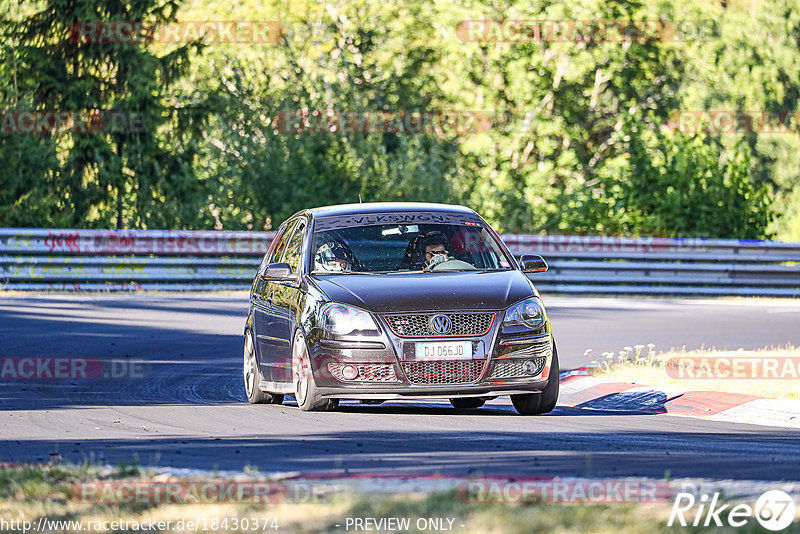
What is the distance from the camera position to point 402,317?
10211mm

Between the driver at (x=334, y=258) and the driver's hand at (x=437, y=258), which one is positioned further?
the driver's hand at (x=437, y=258)

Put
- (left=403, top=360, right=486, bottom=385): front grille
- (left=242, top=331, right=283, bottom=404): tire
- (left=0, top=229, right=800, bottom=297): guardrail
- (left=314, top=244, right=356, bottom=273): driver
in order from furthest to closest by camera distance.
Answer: (left=0, top=229, right=800, bottom=297): guardrail
(left=242, top=331, right=283, bottom=404): tire
(left=314, top=244, right=356, bottom=273): driver
(left=403, top=360, right=486, bottom=385): front grille

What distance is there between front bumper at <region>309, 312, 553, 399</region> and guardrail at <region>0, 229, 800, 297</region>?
15.0m

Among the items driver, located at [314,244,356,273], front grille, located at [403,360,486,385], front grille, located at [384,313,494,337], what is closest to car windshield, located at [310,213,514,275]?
driver, located at [314,244,356,273]

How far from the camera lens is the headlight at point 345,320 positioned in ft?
33.6

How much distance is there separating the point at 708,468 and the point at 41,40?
26.7 meters

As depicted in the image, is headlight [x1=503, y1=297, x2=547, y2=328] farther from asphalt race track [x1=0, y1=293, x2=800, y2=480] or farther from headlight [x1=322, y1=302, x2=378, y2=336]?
headlight [x1=322, y1=302, x2=378, y2=336]

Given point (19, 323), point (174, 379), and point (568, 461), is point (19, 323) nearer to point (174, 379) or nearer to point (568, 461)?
point (174, 379)

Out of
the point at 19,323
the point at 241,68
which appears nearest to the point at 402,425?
the point at 19,323

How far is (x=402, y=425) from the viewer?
983cm

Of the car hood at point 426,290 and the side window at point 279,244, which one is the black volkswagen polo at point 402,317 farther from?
the side window at point 279,244

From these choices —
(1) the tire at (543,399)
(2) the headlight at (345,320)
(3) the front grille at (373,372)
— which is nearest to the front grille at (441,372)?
(3) the front grille at (373,372)

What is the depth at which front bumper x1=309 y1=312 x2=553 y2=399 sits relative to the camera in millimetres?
10180

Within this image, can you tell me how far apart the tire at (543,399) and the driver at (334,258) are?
1.70 metres
